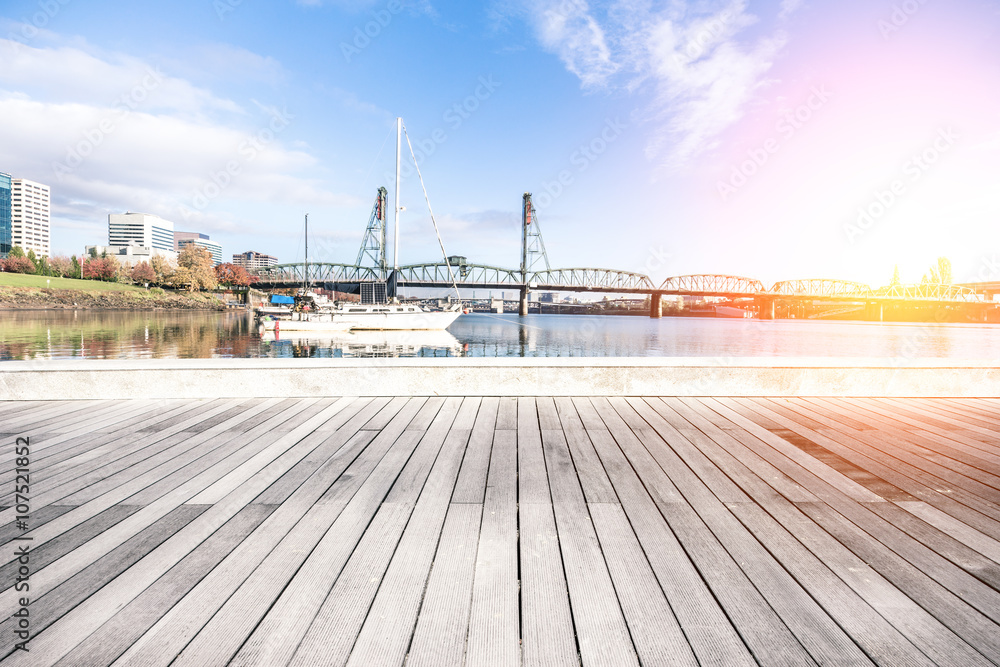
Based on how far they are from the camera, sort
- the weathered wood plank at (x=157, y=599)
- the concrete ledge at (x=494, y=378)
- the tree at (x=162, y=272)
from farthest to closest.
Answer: the tree at (x=162, y=272) → the concrete ledge at (x=494, y=378) → the weathered wood plank at (x=157, y=599)

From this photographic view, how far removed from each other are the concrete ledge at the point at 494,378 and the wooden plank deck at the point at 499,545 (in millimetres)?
803

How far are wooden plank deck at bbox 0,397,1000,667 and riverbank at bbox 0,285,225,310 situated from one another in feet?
227

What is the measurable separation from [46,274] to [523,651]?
97.4 metres

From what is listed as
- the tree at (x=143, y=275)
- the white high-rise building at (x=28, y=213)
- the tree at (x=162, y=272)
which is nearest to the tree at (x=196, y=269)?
the tree at (x=162, y=272)

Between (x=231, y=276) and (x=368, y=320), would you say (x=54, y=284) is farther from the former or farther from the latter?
(x=368, y=320)

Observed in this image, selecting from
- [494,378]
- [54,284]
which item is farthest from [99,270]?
[494,378]

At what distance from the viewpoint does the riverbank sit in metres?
51.2

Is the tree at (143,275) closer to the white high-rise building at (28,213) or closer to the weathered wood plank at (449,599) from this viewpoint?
the white high-rise building at (28,213)

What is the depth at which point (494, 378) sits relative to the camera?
4383 millimetres

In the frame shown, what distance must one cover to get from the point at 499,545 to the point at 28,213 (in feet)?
670

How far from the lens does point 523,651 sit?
1.27 metres

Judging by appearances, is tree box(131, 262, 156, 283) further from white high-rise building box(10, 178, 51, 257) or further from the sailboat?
white high-rise building box(10, 178, 51, 257)

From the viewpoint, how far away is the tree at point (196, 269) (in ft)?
247

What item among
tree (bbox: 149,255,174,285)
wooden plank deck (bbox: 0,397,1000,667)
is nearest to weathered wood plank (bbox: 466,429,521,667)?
wooden plank deck (bbox: 0,397,1000,667)
